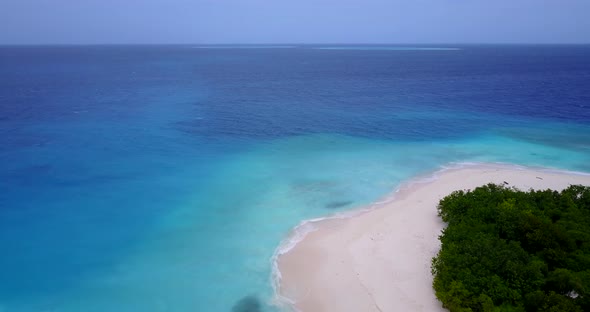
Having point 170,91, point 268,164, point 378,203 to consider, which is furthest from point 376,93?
point 378,203

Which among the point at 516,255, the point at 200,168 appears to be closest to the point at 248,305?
the point at 516,255

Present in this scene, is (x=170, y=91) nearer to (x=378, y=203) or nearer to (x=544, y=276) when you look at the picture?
(x=378, y=203)

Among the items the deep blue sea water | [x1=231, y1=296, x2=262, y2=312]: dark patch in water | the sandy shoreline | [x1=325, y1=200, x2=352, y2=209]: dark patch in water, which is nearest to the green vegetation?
the sandy shoreline

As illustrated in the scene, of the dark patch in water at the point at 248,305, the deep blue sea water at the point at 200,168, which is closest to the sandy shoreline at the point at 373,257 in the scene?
the dark patch in water at the point at 248,305

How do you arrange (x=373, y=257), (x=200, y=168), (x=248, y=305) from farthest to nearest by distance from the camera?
(x=200, y=168)
(x=373, y=257)
(x=248, y=305)

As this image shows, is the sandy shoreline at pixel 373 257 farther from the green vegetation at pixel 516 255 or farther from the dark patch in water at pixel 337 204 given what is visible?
the dark patch in water at pixel 337 204

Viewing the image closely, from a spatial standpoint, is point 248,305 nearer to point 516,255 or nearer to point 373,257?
point 373,257

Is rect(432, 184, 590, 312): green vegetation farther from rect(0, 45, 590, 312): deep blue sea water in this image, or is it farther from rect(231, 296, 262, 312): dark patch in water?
rect(0, 45, 590, 312): deep blue sea water
